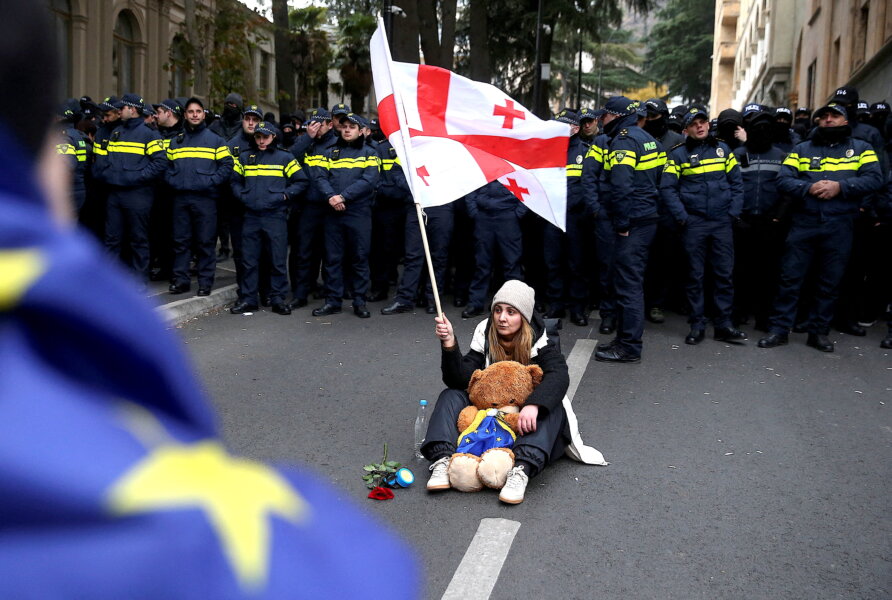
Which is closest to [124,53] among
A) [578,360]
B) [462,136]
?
[578,360]

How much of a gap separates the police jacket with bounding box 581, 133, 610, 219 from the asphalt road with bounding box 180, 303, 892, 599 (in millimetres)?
1834

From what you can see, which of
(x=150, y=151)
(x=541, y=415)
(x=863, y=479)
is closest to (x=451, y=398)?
(x=541, y=415)

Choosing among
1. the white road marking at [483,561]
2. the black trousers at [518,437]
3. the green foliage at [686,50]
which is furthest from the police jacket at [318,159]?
the green foliage at [686,50]

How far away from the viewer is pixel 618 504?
15.5 feet

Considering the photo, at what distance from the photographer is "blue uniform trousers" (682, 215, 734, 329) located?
939 centimetres

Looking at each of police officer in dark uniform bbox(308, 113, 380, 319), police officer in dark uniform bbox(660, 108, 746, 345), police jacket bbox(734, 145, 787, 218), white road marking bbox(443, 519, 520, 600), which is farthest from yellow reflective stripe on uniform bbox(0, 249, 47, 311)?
police jacket bbox(734, 145, 787, 218)

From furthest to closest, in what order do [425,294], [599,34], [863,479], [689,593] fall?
[599,34], [425,294], [863,479], [689,593]

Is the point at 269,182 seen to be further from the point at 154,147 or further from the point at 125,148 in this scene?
the point at 125,148

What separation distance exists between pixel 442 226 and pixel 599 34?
606 inches

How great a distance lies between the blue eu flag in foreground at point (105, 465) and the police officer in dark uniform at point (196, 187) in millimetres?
10413

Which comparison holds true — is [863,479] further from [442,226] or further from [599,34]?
[599,34]

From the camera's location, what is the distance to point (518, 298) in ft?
17.8

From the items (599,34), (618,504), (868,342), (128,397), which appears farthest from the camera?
(599,34)

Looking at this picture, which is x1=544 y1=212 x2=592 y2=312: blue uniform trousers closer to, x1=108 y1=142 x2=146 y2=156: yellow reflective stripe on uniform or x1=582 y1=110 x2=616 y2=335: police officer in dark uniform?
x1=582 y1=110 x2=616 y2=335: police officer in dark uniform
